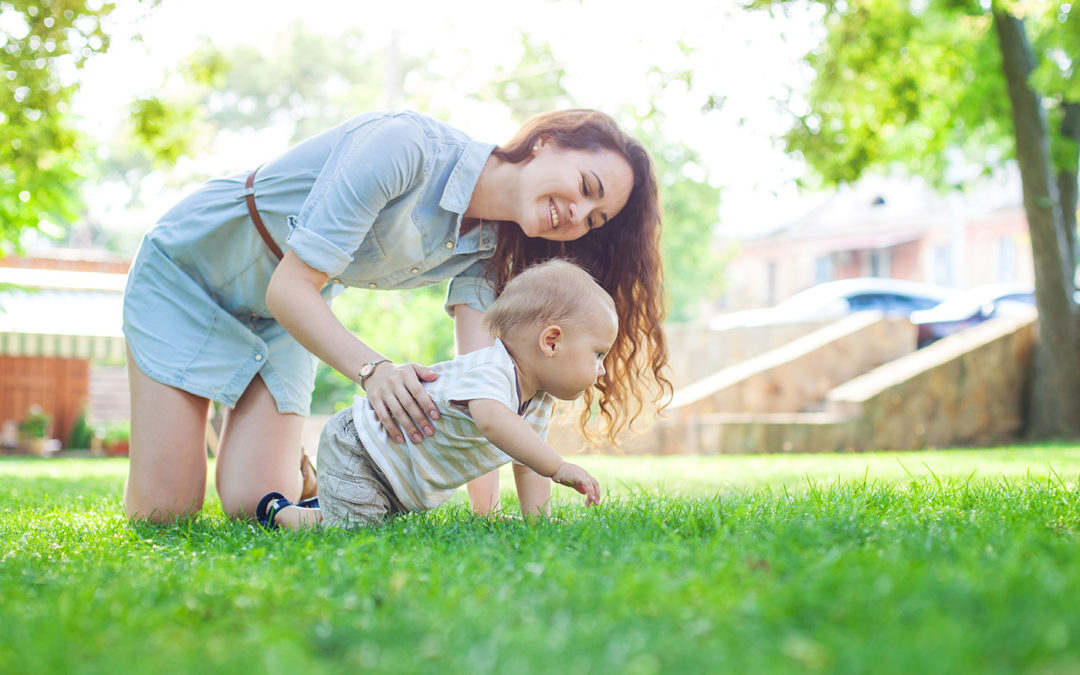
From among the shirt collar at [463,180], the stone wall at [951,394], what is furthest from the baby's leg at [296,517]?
the stone wall at [951,394]

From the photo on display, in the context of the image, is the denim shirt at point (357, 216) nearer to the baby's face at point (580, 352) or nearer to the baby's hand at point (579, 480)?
the baby's face at point (580, 352)

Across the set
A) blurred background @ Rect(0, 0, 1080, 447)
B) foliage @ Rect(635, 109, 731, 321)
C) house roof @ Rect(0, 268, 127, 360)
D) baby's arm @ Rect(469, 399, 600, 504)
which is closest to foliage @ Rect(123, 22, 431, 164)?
blurred background @ Rect(0, 0, 1080, 447)

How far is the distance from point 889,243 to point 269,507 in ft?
119

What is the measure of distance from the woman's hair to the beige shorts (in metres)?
0.91

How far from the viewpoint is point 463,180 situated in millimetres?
3363

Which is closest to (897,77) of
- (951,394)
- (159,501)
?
(951,394)

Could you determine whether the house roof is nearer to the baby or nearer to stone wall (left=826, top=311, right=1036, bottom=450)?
stone wall (left=826, top=311, right=1036, bottom=450)

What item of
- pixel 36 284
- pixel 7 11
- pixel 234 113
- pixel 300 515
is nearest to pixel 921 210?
pixel 234 113

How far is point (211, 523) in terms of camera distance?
3264mm

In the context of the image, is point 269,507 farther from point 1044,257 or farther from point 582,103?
point 582,103

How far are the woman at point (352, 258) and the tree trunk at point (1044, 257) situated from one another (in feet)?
24.4

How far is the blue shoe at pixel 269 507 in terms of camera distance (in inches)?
133

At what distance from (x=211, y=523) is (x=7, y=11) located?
285 inches

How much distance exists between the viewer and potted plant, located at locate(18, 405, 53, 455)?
15477 millimetres
